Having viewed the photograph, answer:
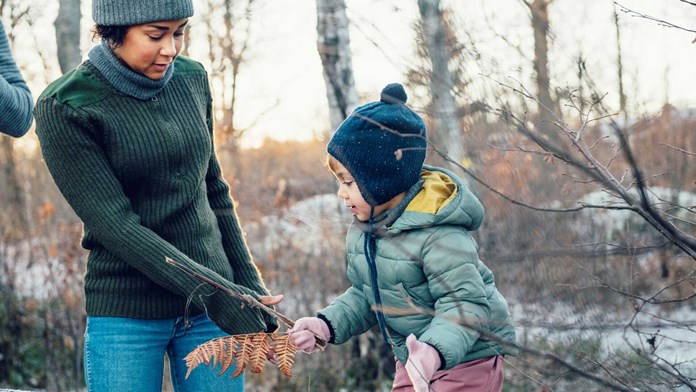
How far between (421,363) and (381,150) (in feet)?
2.35

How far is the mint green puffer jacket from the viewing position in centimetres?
241

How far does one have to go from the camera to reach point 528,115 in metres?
2.56

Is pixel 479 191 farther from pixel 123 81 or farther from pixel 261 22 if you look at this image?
pixel 261 22

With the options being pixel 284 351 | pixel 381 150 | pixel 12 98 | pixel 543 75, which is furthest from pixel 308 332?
pixel 12 98

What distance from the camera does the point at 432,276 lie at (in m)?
2.47

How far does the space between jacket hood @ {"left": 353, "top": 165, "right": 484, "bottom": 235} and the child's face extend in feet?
0.11

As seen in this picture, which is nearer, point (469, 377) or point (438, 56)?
point (469, 377)

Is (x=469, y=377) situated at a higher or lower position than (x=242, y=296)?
lower

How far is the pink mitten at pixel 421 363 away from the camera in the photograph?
2.27 meters

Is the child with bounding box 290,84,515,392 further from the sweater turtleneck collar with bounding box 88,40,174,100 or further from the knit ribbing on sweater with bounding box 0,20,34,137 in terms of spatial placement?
the knit ribbing on sweater with bounding box 0,20,34,137

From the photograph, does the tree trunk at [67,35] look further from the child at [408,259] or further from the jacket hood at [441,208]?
the jacket hood at [441,208]

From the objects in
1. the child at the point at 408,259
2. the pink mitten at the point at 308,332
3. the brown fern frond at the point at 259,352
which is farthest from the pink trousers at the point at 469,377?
the brown fern frond at the point at 259,352

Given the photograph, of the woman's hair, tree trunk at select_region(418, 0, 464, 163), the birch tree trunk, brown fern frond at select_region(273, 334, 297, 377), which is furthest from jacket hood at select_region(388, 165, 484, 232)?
the birch tree trunk

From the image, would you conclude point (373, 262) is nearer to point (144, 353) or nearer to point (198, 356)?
point (198, 356)
